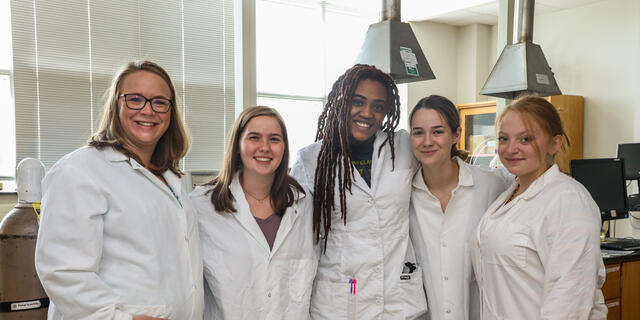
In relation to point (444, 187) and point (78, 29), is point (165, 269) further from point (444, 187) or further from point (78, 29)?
point (78, 29)

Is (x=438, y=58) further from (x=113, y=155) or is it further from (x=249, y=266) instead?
(x=113, y=155)

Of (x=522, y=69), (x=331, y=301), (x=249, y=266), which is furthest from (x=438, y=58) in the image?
(x=249, y=266)

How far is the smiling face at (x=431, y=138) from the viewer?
5.77ft

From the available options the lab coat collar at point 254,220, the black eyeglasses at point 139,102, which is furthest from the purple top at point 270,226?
the black eyeglasses at point 139,102

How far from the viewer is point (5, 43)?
12.3 ft

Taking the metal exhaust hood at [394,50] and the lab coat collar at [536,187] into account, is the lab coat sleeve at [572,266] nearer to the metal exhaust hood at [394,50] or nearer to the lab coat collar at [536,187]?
the lab coat collar at [536,187]

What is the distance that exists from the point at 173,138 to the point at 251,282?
518mm

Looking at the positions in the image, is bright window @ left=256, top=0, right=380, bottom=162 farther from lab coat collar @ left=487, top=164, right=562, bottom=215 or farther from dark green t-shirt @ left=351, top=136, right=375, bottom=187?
lab coat collar @ left=487, top=164, right=562, bottom=215

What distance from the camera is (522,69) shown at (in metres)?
3.27

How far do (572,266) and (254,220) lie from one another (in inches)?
38.2

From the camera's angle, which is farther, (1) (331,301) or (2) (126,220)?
(1) (331,301)

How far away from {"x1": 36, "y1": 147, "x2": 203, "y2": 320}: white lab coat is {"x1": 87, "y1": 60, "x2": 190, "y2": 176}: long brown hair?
40 millimetres

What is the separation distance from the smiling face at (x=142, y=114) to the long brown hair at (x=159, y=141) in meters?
0.01

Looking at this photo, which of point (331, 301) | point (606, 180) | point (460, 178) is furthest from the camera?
point (606, 180)
